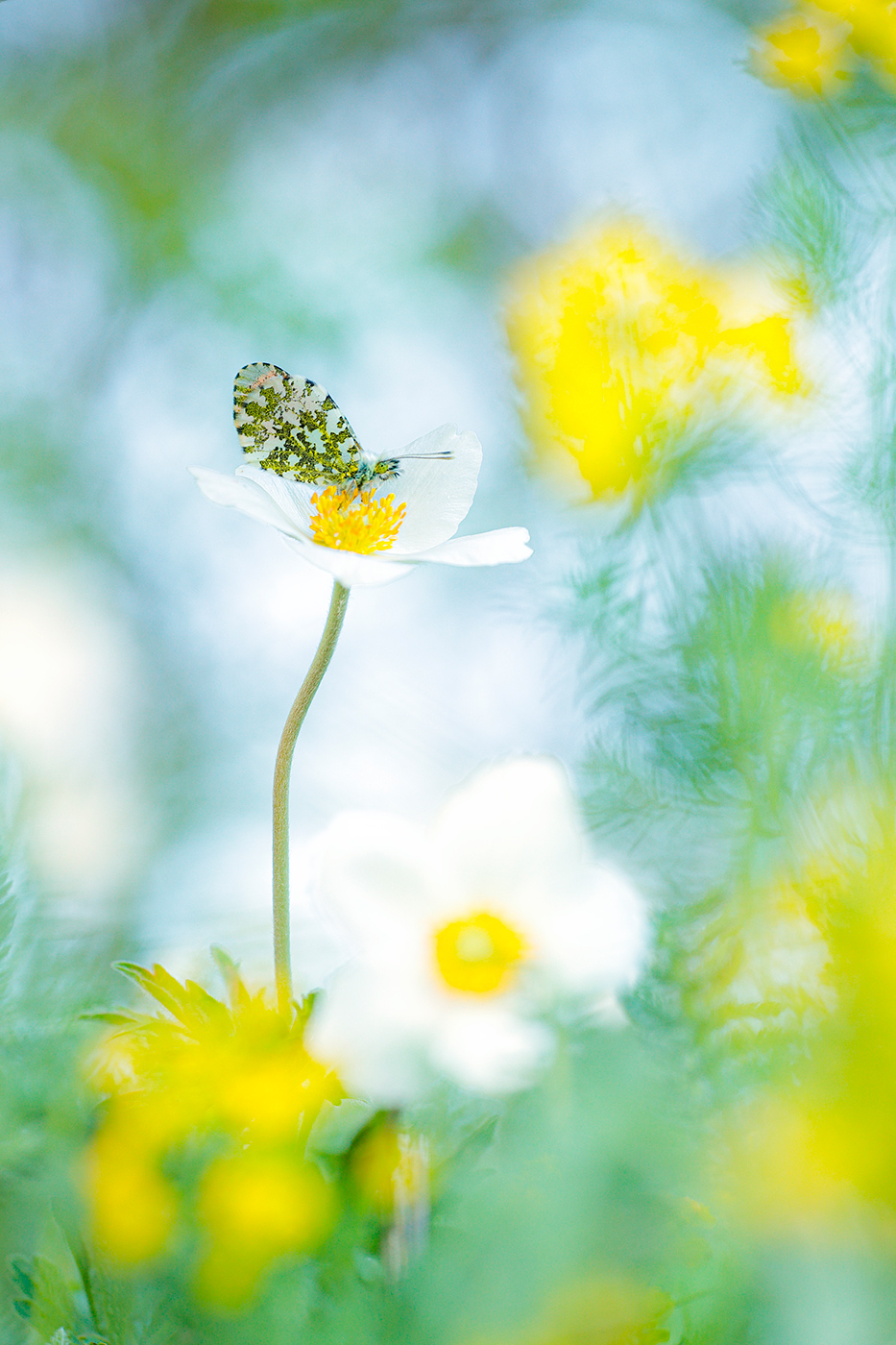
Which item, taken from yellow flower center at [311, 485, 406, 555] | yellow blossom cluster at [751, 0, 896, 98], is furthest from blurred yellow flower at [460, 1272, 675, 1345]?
yellow blossom cluster at [751, 0, 896, 98]

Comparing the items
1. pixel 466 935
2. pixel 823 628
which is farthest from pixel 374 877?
pixel 823 628

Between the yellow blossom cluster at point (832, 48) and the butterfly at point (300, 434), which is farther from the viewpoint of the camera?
the yellow blossom cluster at point (832, 48)

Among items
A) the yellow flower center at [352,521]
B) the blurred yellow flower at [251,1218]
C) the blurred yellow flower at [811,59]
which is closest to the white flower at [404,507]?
the yellow flower center at [352,521]

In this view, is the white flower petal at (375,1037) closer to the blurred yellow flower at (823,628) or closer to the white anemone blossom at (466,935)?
the white anemone blossom at (466,935)

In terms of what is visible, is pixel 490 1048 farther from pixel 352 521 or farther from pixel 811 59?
pixel 811 59

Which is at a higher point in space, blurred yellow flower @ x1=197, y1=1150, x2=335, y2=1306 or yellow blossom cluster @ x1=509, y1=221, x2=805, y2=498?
yellow blossom cluster @ x1=509, y1=221, x2=805, y2=498

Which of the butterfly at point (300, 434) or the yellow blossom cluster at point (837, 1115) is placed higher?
the butterfly at point (300, 434)

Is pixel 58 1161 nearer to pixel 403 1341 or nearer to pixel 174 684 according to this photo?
pixel 403 1341

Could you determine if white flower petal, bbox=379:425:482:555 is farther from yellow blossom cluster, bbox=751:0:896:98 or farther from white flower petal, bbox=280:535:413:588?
yellow blossom cluster, bbox=751:0:896:98
